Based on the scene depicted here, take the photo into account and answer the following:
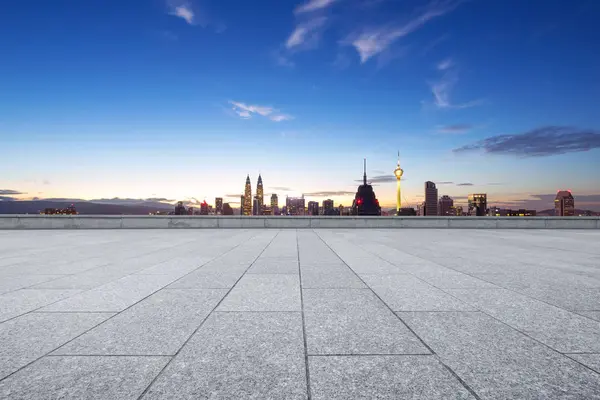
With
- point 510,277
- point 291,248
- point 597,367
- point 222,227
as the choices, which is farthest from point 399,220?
point 597,367

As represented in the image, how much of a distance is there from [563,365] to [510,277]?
4833 millimetres

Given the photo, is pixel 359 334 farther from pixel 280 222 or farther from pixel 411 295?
pixel 280 222

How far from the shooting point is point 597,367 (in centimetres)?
348

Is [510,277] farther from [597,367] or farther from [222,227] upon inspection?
[222,227]

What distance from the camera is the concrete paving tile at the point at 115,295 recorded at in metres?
5.54

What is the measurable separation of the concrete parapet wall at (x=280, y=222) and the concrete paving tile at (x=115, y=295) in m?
18.2

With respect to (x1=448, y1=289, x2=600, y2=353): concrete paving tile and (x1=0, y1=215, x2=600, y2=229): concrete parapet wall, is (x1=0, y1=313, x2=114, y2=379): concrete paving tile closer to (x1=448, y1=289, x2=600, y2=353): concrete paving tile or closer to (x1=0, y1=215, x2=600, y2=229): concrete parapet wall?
(x1=448, y1=289, x2=600, y2=353): concrete paving tile

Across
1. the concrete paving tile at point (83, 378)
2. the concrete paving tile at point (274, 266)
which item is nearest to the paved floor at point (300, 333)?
the concrete paving tile at point (83, 378)

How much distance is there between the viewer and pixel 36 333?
441cm

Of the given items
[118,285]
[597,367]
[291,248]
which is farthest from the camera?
[291,248]

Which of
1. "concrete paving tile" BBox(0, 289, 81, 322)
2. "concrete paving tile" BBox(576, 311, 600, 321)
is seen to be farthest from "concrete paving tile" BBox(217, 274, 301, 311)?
"concrete paving tile" BBox(576, 311, 600, 321)

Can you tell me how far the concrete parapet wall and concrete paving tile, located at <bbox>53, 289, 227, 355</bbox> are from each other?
19.9 metres

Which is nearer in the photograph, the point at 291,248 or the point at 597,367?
the point at 597,367

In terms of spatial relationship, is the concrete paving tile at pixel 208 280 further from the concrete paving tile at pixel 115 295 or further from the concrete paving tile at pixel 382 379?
the concrete paving tile at pixel 382 379
